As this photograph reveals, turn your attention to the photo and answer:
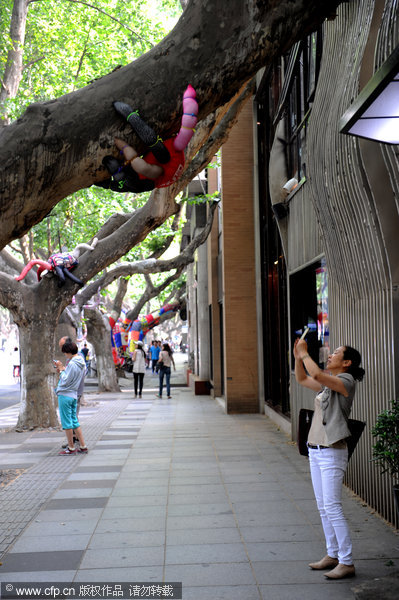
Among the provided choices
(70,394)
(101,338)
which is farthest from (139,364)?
(70,394)

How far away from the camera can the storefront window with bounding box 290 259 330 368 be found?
963 cm

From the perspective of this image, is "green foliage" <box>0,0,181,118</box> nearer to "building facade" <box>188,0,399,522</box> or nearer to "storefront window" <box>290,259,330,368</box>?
"building facade" <box>188,0,399,522</box>

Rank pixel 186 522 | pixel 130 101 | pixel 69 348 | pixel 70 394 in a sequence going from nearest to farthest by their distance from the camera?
pixel 130 101
pixel 186 522
pixel 69 348
pixel 70 394

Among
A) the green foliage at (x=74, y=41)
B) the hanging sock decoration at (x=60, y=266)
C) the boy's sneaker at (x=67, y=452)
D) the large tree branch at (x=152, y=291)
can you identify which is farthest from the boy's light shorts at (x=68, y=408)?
the large tree branch at (x=152, y=291)

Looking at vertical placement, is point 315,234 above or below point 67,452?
above

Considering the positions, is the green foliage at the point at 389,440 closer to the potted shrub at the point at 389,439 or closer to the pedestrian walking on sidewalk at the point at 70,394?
the potted shrub at the point at 389,439

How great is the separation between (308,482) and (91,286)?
10.9m

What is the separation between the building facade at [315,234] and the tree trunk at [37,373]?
4.57 meters

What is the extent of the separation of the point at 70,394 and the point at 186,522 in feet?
15.2

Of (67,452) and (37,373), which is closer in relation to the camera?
(67,452)

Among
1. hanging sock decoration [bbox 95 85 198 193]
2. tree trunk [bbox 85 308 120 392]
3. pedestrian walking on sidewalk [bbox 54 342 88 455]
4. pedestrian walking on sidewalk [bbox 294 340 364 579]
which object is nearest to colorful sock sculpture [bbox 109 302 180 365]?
tree trunk [bbox 85 308 120 392]

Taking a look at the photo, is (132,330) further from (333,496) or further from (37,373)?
(333,496)

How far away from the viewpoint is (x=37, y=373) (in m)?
13.5

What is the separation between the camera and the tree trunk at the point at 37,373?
44.0ft
